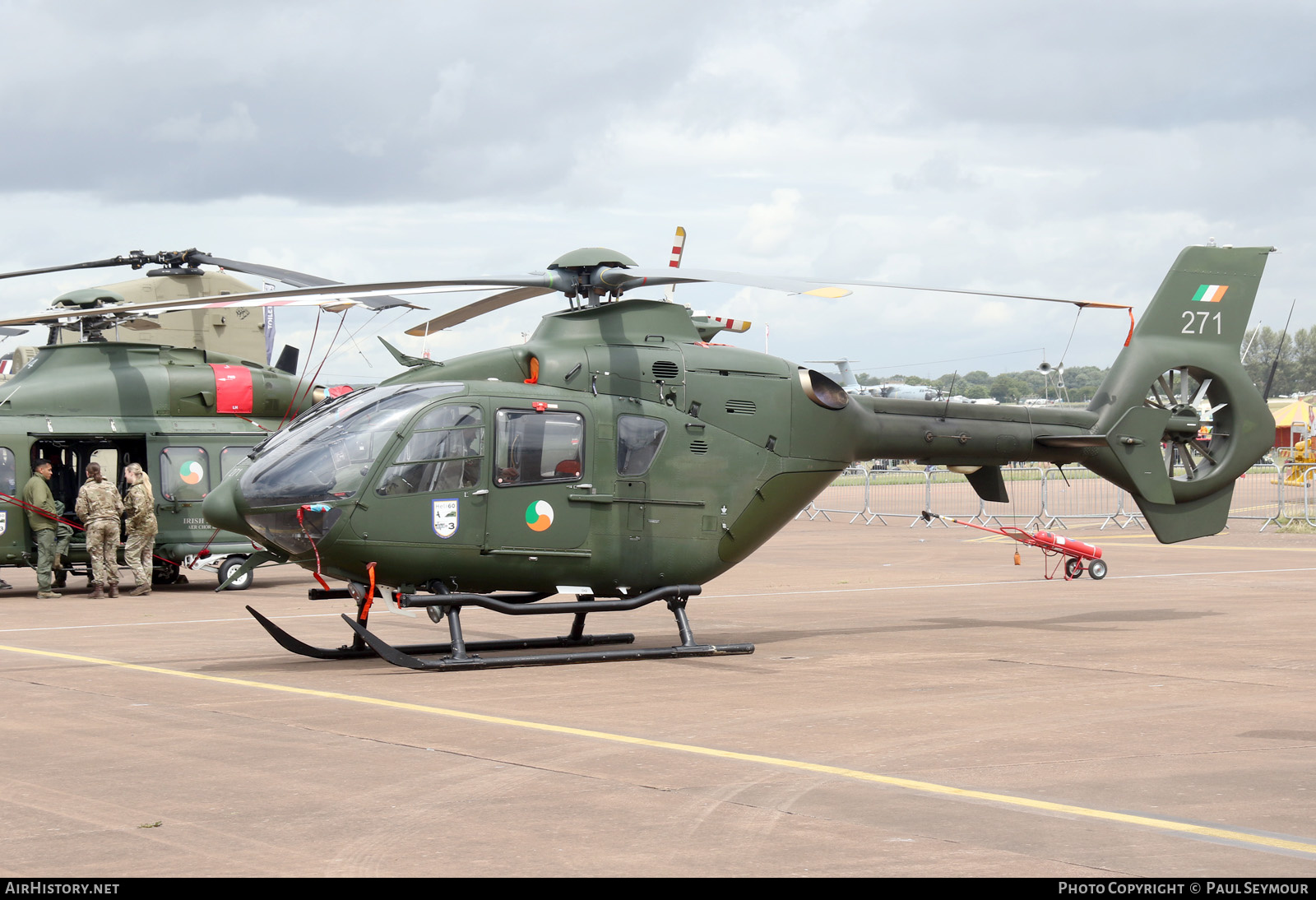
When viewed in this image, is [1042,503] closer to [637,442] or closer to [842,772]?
[637,442]

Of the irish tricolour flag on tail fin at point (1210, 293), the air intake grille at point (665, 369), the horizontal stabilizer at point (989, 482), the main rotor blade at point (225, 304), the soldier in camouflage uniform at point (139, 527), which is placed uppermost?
the irish tricolour flag on tail fin at point (1210, 293)

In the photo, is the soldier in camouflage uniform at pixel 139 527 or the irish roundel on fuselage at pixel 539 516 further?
the soldier in camouflage uniform at pixel 139 527

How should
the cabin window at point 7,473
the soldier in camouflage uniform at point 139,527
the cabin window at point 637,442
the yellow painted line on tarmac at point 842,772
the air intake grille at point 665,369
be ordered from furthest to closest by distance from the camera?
the soldier in camouflage uniform at point 139,527
the cabin window at point 7,473
the air intake grille at point 665,369
the cabin window at point 637,442
the yellow painted line on tarmac at point 842,772

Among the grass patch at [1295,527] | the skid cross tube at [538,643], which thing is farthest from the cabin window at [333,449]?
the grass patch at [1295,527]

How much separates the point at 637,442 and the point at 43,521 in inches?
413

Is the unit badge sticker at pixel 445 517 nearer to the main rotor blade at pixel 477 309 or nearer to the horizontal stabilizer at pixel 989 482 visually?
the main rotor blade at pixel 477 309

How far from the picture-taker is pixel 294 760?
285 inches

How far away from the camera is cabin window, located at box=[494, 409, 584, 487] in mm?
11242

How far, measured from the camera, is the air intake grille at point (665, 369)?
39.5 ft

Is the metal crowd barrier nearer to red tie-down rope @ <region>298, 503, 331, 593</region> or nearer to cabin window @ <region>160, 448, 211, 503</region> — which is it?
cabin window @ <region>160, 448, 211, 503</region>

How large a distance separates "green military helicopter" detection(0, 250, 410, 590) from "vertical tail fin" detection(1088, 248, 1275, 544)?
11398 millimetres

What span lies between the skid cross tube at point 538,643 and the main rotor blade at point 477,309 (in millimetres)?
2789

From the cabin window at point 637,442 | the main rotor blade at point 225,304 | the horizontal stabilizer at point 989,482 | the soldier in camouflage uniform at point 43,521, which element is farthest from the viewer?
the soldier in camouflage uniform at point 43,521

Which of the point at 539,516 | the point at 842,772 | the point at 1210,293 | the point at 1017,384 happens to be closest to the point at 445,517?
the point at 539,516
